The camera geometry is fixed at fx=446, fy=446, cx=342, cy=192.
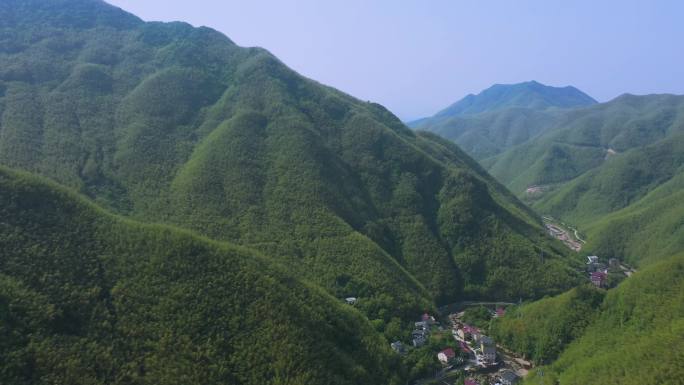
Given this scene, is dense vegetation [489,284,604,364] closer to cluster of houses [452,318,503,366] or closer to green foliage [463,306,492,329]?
green foliage [463,306,492,329]

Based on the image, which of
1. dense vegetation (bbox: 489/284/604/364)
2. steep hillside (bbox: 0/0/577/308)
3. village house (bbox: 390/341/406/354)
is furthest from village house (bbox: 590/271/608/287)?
village house (bbox: 390/341/406/354)

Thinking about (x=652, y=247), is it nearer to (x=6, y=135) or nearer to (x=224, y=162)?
(x=224, y=162)

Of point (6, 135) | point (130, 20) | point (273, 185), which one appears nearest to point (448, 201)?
point (273, 185)

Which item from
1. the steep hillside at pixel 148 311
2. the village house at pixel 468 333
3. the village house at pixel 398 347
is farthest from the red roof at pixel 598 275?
the steep hillside at pixel 148 311

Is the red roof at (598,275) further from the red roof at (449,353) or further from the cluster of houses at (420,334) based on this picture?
the red roof at (449,353)

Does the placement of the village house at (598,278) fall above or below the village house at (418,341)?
above
